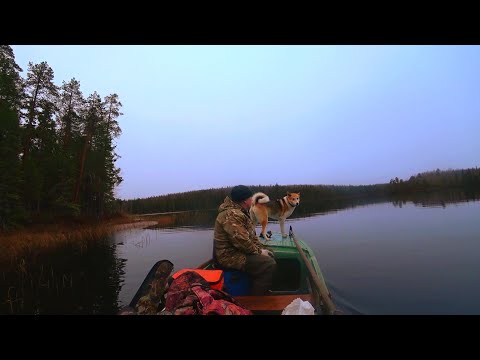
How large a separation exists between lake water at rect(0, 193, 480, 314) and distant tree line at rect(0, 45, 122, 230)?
23.7 ft

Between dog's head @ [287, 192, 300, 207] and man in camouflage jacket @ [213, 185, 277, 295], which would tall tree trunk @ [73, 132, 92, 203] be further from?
man in camouflage jacket @ [213, 185, 277, 295]

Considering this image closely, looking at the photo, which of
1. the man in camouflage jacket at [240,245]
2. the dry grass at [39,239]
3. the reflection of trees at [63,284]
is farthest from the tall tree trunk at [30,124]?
the man in camouflage jacket at [240,245]

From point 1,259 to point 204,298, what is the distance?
14.4m

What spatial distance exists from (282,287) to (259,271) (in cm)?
168

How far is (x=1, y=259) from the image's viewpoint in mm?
13266

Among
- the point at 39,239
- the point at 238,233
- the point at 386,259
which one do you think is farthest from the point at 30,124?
the point at 386,259

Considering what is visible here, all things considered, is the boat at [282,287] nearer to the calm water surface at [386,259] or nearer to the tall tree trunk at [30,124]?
the calm water surface at [386,259]

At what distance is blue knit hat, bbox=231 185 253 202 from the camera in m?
4.65

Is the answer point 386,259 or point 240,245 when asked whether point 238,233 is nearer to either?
point 240,245

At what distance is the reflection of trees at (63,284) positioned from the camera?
8750 millimetres

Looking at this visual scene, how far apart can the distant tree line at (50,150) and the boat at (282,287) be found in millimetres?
20308

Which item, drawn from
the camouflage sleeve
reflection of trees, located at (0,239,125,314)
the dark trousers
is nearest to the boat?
the dark trousers

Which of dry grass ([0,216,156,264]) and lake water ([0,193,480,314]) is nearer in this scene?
lake water ([0,193,480,314])
